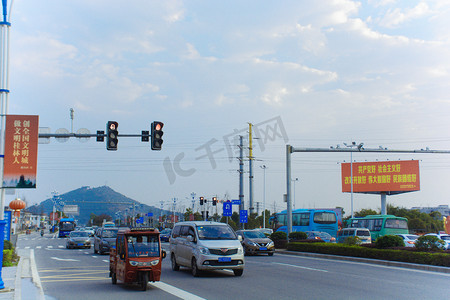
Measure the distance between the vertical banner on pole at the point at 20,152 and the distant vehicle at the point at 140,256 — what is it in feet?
9.73

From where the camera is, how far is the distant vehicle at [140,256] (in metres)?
13.0

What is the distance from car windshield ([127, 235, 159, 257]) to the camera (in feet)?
42.9

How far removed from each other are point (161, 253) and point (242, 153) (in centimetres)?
3274

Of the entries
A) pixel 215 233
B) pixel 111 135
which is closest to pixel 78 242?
pixel 111 135

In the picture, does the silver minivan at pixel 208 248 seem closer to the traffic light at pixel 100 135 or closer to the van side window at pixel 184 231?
the van side window at pixel 184 231

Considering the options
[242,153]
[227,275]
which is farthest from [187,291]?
[242,153]

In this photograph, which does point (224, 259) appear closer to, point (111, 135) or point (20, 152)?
point (20, 152)

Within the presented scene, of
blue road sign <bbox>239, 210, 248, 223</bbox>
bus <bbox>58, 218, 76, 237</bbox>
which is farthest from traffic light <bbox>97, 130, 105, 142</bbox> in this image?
bus <bbox>58, 218, 76, 237</bbox>

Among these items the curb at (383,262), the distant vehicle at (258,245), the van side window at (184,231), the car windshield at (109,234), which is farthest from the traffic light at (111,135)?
the curb at (383,262)

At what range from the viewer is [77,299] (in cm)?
1167

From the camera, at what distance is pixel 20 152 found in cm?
1309

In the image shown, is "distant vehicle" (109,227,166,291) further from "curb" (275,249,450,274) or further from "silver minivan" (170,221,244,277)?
"curb" (275,249,450,274)

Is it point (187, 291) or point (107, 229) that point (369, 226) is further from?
point (187, 291)

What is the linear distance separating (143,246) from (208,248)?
336 cm
